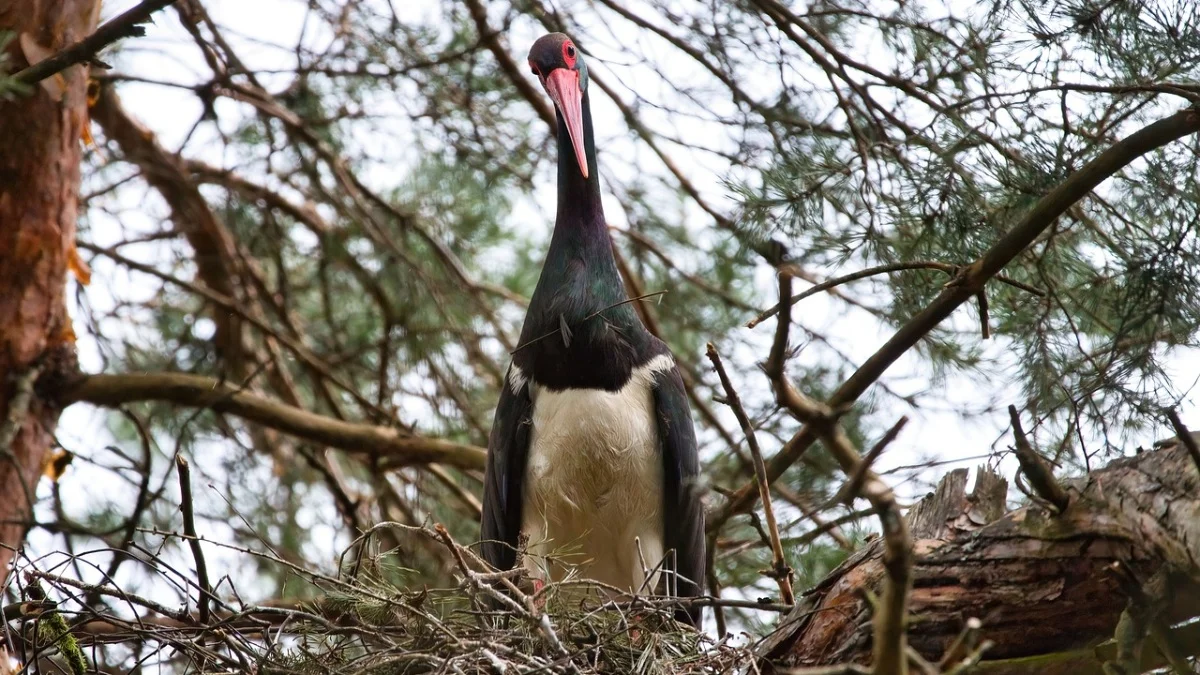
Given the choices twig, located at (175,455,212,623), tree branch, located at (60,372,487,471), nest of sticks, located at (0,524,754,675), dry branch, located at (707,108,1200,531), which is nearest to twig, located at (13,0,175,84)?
twig, located at (175,455,212,623)

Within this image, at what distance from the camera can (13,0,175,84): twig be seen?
2611 mm

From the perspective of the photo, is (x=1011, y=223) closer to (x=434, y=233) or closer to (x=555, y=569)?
(x=555, y=569)

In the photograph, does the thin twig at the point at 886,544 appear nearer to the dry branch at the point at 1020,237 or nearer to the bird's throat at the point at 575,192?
the dry branch at the point at 1020,237

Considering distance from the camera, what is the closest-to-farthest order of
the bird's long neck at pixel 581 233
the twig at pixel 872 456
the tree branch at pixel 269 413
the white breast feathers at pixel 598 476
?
the twig at pixel 872 456 → the white breast feathers at pixel 598 476 → the bird's long neck at pixel 581 233 → the tree branch at pixel 269 413

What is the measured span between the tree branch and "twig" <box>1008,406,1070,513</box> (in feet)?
7.80

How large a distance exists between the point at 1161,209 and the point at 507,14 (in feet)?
8.43

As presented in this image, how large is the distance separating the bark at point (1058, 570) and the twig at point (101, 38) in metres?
1.95

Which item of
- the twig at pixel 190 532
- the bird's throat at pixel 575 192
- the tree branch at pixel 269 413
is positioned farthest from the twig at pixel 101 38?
the bird's throat at pixel 575 192

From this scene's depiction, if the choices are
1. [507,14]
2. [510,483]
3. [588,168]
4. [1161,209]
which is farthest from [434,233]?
[1161,209]

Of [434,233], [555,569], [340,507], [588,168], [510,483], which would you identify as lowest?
[555,569]

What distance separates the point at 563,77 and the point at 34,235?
181 cm

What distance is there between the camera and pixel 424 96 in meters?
5.02

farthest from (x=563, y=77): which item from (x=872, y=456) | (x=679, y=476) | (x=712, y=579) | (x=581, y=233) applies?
(x=872, y=456)

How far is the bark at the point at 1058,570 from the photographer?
76.5 inches
